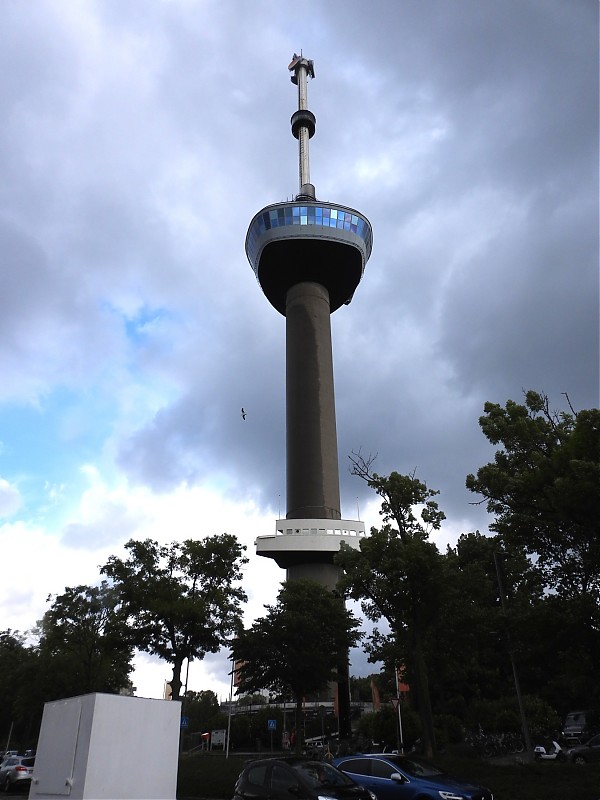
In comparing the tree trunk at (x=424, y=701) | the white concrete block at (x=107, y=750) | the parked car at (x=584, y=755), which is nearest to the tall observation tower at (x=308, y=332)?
the parked car at (x=584, y=755)

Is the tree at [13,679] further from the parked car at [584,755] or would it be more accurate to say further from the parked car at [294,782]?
the parked car at [294,782]

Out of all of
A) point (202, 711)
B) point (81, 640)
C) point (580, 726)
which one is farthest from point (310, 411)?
point (202, 711)

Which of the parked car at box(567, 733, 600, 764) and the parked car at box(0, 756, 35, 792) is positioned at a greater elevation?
the parked car at box(567, 733, 600, 764)

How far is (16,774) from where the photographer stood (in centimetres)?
2847

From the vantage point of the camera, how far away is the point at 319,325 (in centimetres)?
7600

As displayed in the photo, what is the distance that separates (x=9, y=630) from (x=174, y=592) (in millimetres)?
41950

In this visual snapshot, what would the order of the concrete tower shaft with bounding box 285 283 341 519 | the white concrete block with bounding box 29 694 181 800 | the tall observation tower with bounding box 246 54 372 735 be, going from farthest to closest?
the concrete tower shaft with bounding box 285 283 341 519
the tall observation tower with bounding box 246 54 372 735
the white concrete block with bounding box 29 694 181 800

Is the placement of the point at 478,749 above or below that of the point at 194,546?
below

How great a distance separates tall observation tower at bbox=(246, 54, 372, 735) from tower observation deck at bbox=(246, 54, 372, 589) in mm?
111

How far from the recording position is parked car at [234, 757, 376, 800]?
38.8 ft

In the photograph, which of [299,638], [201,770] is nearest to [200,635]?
[299,638]

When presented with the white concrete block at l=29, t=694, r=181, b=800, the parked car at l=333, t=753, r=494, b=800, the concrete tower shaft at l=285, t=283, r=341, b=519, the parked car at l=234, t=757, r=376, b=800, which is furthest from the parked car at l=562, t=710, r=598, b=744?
the white concrete block at l=29, t=694, r=181, b=800

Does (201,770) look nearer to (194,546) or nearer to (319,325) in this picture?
(194,546)

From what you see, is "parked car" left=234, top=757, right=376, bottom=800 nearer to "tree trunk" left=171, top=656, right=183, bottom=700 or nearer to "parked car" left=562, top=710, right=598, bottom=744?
"tree trunk" left=171, top=656, right=183, bottom=700
